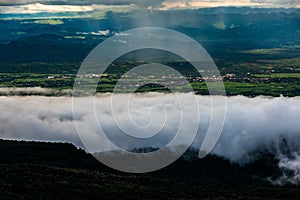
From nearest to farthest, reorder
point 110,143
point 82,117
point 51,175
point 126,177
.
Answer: point 51,175 → point 126,177 → point 110,143 → point 82,117

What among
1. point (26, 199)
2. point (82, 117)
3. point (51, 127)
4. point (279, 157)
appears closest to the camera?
point (26, 199)

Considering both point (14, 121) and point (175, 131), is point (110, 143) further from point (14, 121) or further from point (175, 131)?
point (14, 121)

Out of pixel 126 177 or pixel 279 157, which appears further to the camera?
pixel 279 157

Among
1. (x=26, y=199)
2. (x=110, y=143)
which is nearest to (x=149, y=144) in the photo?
(x=110, y=143)

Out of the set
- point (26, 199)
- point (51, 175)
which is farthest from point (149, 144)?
point (26, 199)

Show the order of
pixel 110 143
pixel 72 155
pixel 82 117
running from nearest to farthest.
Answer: pixel 72 155 → pixel 110 143 → pixel 82 117

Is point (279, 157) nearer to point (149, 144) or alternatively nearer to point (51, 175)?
point (149, 144)
